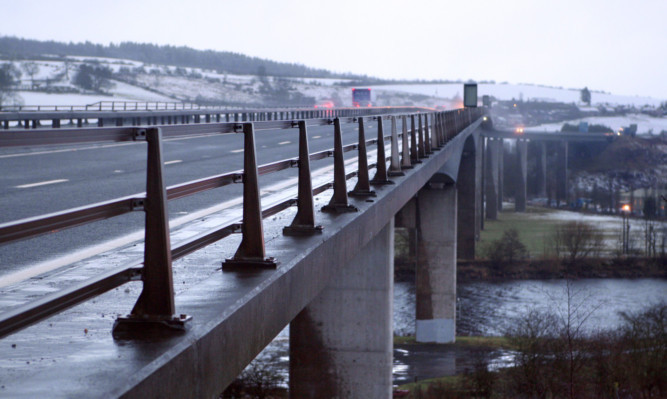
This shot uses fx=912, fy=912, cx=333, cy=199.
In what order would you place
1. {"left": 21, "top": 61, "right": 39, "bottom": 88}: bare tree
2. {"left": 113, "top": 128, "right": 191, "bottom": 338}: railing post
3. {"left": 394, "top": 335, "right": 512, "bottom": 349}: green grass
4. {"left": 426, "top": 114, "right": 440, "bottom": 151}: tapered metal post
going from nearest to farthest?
{"left": 113, "top": 128, "right": 191, "bottom": 338}: railing post, {"left": 426, "top": 114, "right": 440, "bottom": 151}: tapered metal post, {"left": 394, "top": 335, "right": 512, "bottom": 349}: green grass, {"left": 21, "top": 61, "right": 39, "bottom": 88}: bare tree

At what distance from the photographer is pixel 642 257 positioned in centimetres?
7688

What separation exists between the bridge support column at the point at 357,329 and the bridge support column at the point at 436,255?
24.2 m

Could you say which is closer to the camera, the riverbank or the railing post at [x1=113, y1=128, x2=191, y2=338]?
the railing post at [x1=113, y1=128, x2=191, y2=338]

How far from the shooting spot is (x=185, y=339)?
425cm

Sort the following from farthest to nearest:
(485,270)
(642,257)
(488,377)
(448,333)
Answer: (642,257), (485,270), (448,333), (488,377)

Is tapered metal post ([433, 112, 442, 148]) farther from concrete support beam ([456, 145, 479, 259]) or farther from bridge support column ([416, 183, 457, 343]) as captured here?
concrete support beam ([456, 145, 479, 259])

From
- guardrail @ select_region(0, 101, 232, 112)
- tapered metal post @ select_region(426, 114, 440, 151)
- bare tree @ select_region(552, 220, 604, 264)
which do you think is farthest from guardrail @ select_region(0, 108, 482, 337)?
bare tree @ select_region(552, 220, 604, 264)

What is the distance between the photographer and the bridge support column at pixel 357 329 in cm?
2120

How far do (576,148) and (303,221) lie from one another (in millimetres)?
164869

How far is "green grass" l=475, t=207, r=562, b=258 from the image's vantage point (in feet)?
274

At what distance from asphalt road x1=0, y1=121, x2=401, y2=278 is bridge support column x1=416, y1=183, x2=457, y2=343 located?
2283 centimetres

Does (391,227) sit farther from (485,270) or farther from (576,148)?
(576,148)

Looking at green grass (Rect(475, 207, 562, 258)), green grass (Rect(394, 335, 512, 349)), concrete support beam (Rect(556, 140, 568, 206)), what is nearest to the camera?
green grass (Rect(394, 335, 512, 349))

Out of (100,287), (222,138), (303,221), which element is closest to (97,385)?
(100,287)
